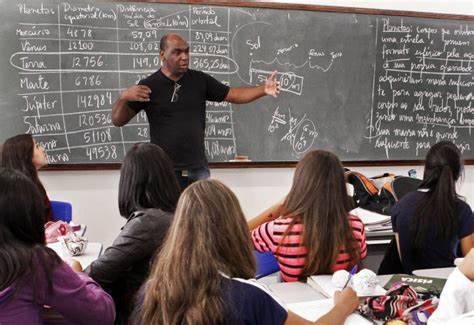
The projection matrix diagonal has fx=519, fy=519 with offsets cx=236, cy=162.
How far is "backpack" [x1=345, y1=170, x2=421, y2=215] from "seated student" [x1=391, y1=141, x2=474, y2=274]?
838 mm

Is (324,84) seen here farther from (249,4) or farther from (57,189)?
(57,189)

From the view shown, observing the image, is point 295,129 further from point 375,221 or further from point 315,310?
point 315,310

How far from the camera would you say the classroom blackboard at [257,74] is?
12.2 feet

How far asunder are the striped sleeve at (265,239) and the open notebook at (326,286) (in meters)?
0.20

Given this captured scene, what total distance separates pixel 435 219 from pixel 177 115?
1.79m

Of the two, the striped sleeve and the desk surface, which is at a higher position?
the striped sleeve

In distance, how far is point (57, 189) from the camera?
12.7ft

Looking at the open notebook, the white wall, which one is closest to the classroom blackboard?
the white wall

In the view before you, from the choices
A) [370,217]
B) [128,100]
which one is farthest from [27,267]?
[370,217]

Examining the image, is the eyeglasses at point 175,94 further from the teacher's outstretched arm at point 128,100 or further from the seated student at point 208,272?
the seated student at point 208,272

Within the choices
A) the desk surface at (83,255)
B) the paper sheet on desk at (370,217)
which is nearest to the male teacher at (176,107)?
the paper sheet on desk at (370,217)

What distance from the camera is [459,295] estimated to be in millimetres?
1311

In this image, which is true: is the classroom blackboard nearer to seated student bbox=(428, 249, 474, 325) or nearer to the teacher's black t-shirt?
the teacher's black t-shirt

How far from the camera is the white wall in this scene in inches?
154
